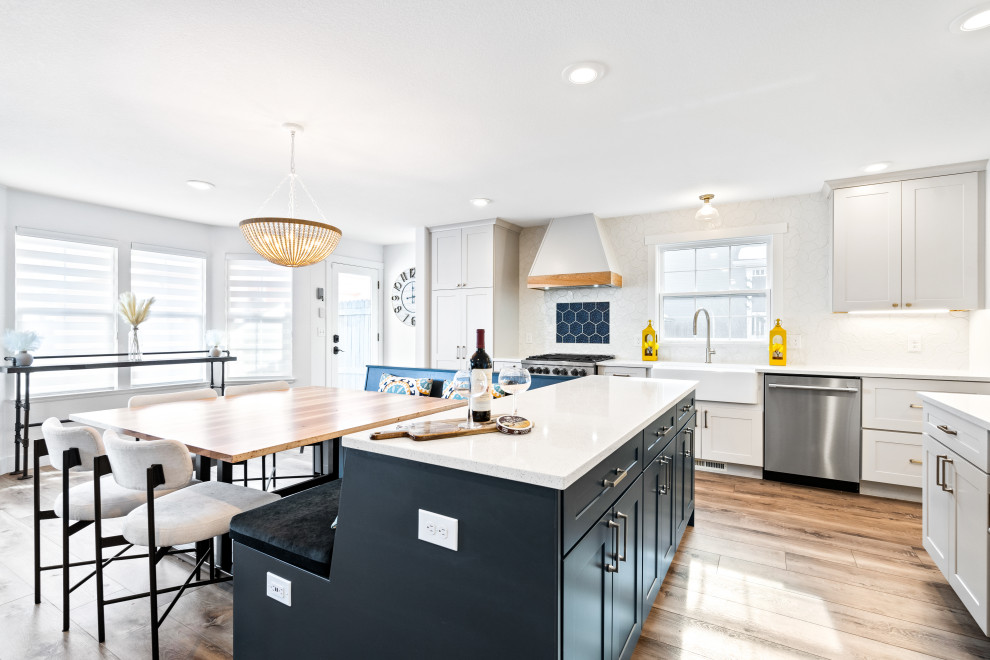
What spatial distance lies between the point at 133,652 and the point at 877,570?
3.41 m

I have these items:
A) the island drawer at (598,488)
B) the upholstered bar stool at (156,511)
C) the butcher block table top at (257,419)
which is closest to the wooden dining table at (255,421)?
the butcher block table top at (257,419)

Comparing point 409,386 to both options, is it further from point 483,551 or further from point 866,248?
point 866,248

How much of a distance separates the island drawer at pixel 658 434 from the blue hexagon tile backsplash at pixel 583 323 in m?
2.88

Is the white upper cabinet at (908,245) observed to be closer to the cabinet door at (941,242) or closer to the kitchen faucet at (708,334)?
the cabinet door at (941,242)

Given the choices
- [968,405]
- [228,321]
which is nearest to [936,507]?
[968,405]

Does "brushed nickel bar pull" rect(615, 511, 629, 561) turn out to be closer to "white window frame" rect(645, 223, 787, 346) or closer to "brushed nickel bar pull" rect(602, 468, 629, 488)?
"brushed nickel bar pull" rect(602, 468, 629, 488)

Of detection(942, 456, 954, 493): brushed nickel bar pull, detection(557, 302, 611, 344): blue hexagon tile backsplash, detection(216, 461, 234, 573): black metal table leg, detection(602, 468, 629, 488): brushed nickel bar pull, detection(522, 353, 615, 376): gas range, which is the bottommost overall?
detection(216, 461, 234, 573): black metal table leg

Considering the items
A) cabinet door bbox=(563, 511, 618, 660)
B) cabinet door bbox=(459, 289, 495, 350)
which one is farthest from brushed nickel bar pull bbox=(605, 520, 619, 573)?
cabinet door bbox=(459, 289, 495, 350)

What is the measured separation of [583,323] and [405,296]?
289cm

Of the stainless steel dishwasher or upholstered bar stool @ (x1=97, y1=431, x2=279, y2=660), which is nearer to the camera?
upholstered bar stool @ (x1=97, y1=431, x2=279, y2=660)

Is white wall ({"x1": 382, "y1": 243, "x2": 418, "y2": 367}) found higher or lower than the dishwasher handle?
higher

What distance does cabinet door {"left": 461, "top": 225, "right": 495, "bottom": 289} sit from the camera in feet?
17.3

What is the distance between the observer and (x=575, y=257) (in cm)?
493

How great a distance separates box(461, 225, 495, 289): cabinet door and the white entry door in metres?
2.12
